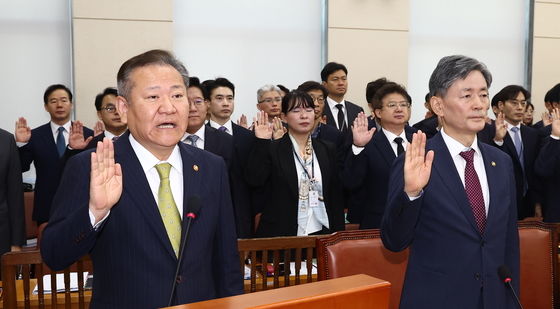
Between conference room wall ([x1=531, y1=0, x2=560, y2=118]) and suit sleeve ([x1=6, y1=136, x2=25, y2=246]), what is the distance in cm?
591

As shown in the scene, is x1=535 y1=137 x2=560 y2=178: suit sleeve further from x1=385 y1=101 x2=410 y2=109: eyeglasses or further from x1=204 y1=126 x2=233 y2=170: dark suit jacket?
x1=204 y1=126 x2=233 y2=170: dark suit jacket

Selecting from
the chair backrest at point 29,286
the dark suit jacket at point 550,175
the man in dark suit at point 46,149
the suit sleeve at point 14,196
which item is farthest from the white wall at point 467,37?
the chair backrest at point 29,286

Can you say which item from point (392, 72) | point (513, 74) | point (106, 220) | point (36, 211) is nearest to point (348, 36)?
point (392, 72)

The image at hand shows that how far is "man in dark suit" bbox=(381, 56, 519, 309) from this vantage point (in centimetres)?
176

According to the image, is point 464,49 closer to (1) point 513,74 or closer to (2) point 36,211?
(1) point 513,74

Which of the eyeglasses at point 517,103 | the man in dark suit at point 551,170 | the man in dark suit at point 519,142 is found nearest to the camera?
the man in dark suit at point 551,170

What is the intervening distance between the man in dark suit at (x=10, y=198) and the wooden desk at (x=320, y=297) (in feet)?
8.94

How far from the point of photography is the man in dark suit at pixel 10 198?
3356 millimetres

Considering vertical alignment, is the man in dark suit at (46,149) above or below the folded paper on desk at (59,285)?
above

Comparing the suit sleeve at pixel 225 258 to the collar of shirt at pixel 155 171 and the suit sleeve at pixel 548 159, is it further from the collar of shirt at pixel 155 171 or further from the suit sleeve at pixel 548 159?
the suit sleeve at pixel 548 159

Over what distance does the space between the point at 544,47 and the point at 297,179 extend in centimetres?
519

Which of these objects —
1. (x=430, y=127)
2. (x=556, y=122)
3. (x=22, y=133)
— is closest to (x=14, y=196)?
(x=22, y=133)

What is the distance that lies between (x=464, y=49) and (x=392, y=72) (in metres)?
1.15

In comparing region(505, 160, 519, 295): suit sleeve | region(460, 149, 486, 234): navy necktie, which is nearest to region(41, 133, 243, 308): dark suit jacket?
region(460, 149, 486, 234): navy necktie
